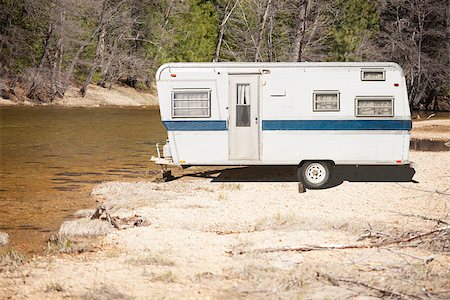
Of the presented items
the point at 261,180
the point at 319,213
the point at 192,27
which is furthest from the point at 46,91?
the point at 319,213

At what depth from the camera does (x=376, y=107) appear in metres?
15.9

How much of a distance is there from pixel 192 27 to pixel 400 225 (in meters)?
53.7

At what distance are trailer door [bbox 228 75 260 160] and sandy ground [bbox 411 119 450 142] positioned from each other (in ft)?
54.1

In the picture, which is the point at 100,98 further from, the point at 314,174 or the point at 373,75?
the point at 373,75

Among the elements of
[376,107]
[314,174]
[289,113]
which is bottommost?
[314,174]

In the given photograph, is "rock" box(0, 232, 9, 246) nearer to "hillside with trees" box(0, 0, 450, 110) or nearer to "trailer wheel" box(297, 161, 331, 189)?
"trailer wheel" box(297, 161, 331, 189)

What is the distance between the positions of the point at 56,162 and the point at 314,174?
28.7ft

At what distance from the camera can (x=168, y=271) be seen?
8602mm

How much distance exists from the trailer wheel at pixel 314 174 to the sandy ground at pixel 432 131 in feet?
51.3

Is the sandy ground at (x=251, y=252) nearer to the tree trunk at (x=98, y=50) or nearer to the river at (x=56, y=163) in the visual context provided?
the river at (x=56, y=163)

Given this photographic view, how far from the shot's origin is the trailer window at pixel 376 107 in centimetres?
1588

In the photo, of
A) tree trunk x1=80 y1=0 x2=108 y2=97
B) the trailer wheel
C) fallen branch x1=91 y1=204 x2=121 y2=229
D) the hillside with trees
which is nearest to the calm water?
fallen branch x1=91 y1=204 x2=121 y2=229

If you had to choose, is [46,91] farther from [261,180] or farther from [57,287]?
[57,287]

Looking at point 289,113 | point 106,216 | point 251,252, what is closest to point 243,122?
point 289,113
